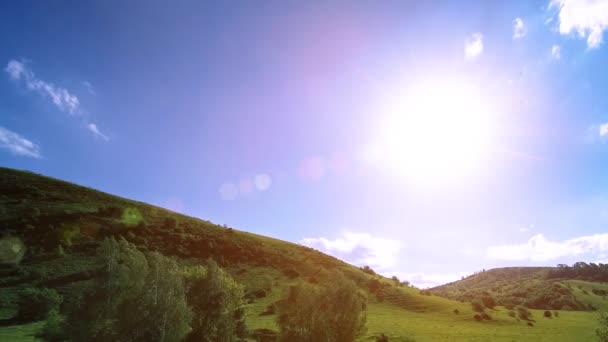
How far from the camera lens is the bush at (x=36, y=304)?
5688 cm

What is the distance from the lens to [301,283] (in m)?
55.3

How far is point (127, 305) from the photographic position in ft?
109

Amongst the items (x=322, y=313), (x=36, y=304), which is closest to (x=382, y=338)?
(x=322, y=313)

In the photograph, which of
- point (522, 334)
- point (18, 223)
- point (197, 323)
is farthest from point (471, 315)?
point (18, 223)

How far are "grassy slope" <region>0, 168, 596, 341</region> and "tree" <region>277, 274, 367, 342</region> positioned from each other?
503 cm

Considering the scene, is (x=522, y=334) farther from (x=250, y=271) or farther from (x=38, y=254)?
(x=38, y=254)

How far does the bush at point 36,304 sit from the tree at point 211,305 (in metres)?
28.9

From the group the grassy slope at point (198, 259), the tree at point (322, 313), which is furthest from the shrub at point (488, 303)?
the tree at point (322, 313)

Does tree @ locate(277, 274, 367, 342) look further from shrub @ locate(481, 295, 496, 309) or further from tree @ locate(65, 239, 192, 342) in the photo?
shrub @ locate(481, 295, 496, 309)

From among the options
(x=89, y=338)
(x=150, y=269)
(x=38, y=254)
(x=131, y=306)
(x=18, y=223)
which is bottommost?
(x=89, y=338)

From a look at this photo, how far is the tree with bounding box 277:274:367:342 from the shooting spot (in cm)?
5066

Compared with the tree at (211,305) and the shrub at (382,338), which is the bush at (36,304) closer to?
the tree at (211,305)

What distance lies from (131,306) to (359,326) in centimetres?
3610

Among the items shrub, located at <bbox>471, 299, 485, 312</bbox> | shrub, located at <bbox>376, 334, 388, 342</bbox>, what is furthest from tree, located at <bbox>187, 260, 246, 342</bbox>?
shrub, located at <bbox>471, 299, 485, 312</bbox>
